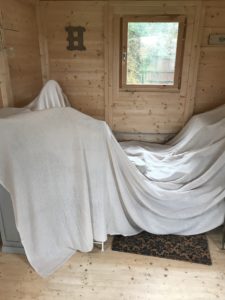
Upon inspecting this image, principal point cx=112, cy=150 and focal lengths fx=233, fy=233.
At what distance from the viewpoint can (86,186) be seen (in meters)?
1.61

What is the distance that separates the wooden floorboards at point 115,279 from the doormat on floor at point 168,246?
0.05 meters

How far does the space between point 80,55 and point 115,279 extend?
2.52 m

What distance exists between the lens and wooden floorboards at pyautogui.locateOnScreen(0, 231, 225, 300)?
4.89 ft

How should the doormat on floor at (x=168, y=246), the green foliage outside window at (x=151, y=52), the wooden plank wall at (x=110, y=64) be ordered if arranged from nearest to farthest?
the doormat on floor at (x=168, y=246)
the wooden plank wall at (x=110, y=64)
the green foliage outside window at (x=151, y=52)

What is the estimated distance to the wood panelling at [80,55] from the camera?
2783 mm

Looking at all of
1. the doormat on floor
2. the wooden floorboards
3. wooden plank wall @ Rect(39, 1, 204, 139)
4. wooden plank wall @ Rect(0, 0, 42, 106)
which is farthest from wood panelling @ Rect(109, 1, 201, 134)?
the wooden floorboards

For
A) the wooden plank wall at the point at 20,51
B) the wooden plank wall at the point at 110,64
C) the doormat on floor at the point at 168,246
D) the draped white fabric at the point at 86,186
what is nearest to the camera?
the draped white fabric at the point at 86,186

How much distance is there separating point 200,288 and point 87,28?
2.87 meters

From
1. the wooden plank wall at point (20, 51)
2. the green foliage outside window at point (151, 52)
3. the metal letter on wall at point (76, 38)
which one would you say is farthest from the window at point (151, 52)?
the wooden plank wall at point (20, 51)

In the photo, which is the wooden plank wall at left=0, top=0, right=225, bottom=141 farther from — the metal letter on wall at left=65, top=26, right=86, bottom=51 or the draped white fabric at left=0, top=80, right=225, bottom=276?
the draped white fabric at left=0, top=80, right=225, bottom=276

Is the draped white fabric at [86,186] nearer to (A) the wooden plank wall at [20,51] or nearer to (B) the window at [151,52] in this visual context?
(A) the wooden plank wall at [20,51]

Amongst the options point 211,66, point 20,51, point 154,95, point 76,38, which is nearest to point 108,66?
point 76,38

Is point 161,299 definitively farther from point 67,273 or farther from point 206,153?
point 206,153

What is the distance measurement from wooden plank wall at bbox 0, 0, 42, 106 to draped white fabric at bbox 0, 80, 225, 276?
2.78ft
